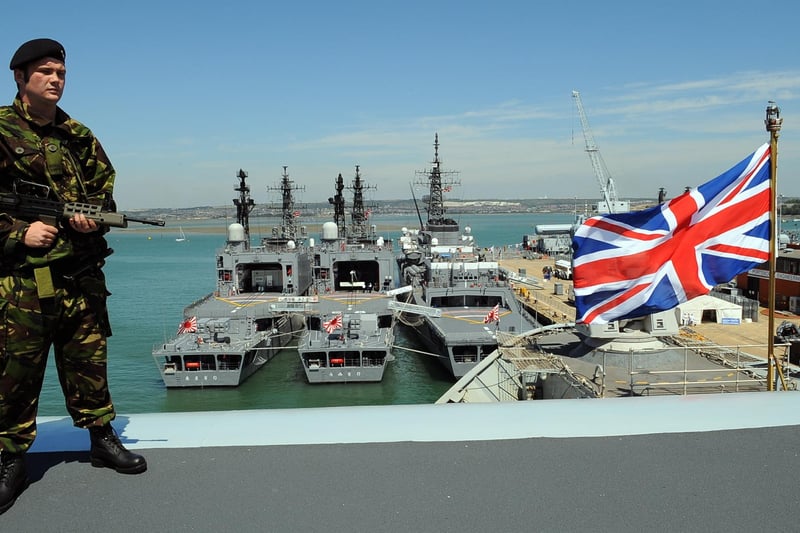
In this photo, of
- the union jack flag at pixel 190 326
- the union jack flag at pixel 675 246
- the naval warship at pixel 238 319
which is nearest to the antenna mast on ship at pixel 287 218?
the naval warship at pixel 238 319

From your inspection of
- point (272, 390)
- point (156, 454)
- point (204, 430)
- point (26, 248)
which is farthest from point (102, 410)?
point (272, 390)

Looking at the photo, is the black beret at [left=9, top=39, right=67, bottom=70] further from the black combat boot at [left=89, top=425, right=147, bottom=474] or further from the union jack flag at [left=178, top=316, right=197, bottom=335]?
the union jack flag at [left=178, top=316, right=197, bottom=335]

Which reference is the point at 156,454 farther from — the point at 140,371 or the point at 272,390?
the point at 140,371

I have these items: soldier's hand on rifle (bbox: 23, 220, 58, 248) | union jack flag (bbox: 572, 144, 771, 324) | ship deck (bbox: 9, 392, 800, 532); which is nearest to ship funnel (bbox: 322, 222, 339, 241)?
union jack flag (bbox: 572, 144, 771, 324)

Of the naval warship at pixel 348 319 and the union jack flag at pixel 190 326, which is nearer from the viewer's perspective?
the naval warship at pixel 348 319

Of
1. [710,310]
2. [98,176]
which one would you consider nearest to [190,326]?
[710,310]

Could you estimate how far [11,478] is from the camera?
3256mm

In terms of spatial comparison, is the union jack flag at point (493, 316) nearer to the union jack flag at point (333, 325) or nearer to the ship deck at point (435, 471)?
the union jack flag at point (333, 325)

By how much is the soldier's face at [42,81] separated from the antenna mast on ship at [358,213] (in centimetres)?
4470

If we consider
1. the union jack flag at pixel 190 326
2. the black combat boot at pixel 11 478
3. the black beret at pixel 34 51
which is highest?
the black beret at pixel 34 51

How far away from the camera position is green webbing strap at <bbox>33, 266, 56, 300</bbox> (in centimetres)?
334

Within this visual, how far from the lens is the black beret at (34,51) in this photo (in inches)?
132

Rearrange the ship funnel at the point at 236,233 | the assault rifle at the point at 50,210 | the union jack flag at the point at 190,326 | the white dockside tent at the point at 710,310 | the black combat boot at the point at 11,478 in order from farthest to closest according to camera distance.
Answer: the ship funnel at the point at 236,233
the white dockside tent at the point at 710,310
the union jack flag at the point at 190,326
the assault rifle at the point at 50,210
the black combat boot at the point at 11,478

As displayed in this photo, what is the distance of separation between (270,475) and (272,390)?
2414 centimetres
